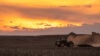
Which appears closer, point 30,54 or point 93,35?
point 30,54

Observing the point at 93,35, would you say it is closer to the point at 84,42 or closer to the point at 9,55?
the point at 84,42

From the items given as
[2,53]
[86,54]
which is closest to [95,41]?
[86,54]

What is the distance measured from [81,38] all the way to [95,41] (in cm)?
222

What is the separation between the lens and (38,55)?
2866 cm

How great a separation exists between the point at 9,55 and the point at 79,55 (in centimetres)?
566

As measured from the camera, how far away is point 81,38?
5122 centimetres

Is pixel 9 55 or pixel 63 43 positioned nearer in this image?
pixel 9 55

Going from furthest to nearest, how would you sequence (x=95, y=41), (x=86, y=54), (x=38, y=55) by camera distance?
(x=95, y=41), (x=86, y=54), (x=38, y=55)

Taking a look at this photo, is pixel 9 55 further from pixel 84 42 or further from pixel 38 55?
pixel 84 42

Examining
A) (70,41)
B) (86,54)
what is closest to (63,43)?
(70,41)

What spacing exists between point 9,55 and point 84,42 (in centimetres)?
2353

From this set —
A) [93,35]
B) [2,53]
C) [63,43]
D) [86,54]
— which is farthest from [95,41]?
[2,53]

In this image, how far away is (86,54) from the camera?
30.6m

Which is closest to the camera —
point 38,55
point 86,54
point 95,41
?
point 38,55
